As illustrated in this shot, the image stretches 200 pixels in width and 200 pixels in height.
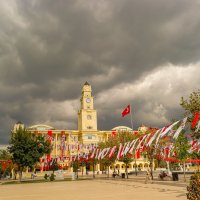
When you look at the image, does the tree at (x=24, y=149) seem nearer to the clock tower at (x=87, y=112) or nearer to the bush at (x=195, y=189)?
the bush at (x=195, y=189)

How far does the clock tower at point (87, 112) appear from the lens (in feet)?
361

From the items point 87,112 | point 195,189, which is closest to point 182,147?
point 195,189

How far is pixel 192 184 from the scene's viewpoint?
1038 cm

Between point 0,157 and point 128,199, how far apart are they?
251 ft

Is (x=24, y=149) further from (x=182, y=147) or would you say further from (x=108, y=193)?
(x=108, y=193)

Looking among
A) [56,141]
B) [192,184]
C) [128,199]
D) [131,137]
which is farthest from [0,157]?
[192,184]

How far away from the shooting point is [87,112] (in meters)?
→ 110

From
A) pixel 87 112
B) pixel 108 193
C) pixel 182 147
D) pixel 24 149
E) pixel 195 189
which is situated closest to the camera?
pixel 195 189

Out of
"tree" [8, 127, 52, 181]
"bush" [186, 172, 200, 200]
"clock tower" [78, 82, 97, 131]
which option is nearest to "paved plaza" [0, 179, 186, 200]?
"bush" [186, 172, 200, 200]

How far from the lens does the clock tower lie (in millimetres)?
109938

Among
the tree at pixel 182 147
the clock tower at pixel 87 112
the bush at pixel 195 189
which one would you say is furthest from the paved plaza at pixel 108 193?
the clock tower at pixel 87 112

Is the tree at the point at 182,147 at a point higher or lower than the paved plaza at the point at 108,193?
higher

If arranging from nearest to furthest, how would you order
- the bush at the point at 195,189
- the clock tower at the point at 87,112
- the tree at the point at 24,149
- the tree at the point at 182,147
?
the bush at the point at 195,189 → the tree at the point at 182,147 → the tree at the point at 24,149 → the clock tower at the point at 87,112

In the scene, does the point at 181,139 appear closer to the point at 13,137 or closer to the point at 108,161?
the point at 108,161
